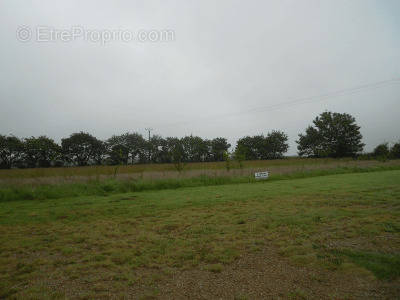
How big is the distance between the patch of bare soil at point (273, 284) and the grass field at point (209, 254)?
0.04 feet

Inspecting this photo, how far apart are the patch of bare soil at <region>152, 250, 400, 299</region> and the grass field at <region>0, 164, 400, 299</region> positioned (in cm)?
1

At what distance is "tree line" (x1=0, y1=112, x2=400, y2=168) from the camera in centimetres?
4353

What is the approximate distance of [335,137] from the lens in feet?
197

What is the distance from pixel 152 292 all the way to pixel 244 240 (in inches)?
86.4

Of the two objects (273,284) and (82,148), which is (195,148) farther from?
(273,284)

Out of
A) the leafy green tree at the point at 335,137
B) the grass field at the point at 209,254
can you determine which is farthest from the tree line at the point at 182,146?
the grass field at the point at 209,254

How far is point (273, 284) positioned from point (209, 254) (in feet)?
3.95

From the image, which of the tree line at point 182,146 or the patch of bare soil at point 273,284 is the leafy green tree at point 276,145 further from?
the patch of bare soil at point 273,284

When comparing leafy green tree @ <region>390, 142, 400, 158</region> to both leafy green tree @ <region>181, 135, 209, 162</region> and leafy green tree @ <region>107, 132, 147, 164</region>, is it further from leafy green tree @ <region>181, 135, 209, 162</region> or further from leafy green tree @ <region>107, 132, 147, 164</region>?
leafy green tree @ <region>107, 132, 147, 164</region>

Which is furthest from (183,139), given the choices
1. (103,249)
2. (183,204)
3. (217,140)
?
(103,249)

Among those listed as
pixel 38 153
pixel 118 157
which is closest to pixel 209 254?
pixel 118 157

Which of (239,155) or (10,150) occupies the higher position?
(10,150)

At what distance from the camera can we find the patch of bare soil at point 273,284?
249cm

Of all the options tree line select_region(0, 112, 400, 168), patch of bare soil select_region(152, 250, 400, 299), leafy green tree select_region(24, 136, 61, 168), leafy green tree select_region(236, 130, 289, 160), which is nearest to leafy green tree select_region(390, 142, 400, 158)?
tree line select_region(0, 112, 400, 168)
